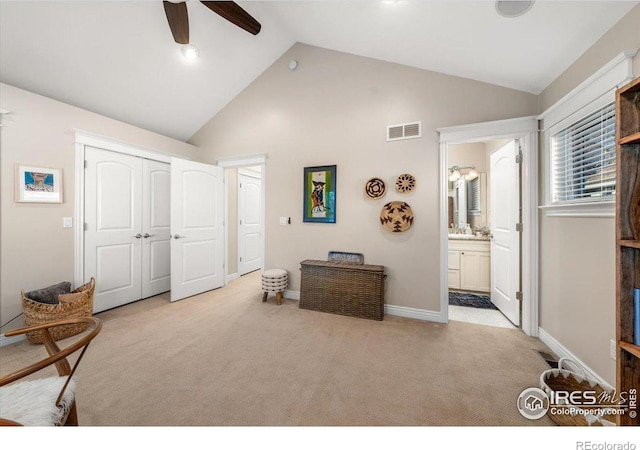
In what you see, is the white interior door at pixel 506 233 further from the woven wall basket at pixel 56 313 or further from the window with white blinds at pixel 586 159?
the woven wall basket at pixel 56 313

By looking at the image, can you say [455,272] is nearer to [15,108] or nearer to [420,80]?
[420,80]

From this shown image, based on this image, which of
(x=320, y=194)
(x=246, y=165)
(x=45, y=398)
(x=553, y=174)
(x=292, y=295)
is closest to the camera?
(x=45, y=398)

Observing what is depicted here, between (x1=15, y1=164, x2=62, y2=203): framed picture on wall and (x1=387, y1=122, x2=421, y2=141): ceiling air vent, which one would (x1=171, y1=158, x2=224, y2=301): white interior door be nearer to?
(x1=15, y1=164, x2=62, y2=203): framed picture on wall

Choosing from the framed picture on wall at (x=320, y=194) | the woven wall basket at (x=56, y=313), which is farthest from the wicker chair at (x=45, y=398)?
the framed picture on wall at (x=320, y=194)

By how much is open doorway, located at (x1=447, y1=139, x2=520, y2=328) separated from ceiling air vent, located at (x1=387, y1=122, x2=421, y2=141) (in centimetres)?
98

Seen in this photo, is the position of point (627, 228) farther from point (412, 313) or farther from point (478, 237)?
point (478, 237)

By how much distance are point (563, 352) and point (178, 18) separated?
4089 millimetres

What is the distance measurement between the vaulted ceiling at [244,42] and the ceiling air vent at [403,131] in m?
0.62

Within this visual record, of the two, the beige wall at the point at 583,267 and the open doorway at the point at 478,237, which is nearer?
→ the beige wall at the point at 583,267

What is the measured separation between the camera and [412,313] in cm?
289

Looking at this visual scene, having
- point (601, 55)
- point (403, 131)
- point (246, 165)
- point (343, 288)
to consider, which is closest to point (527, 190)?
point (601, 55)

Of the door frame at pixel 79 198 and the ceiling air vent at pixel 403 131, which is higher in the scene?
the ceiling air vent at pixel 403 131

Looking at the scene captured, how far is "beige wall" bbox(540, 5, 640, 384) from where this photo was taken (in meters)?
1.61

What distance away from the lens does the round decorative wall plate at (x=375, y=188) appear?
117 inches
